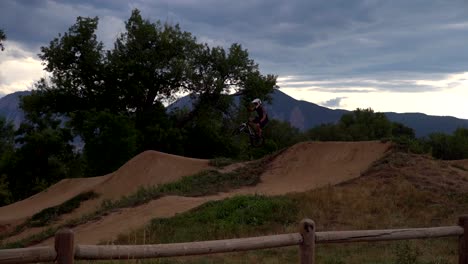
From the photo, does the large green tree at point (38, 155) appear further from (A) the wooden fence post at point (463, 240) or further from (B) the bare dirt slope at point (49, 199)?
(A) the wooden fence post at point (463, 240)

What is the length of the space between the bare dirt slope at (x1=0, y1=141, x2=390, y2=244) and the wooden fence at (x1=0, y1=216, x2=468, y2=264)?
29.3ft

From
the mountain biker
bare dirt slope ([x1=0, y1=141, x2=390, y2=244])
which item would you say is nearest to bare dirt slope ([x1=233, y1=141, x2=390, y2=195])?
bare dirt slope ([x1=0, y1=141, x2=390, y2=244])

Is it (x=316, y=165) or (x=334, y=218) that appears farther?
(x=316, y=165)

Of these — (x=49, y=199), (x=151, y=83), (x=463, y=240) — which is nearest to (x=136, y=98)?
(x=151, y=83)

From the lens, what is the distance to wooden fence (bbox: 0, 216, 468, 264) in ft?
14.7

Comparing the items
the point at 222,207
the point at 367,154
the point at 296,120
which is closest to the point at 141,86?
the point at 367,154

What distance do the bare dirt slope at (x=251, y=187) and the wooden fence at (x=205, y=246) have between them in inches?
351

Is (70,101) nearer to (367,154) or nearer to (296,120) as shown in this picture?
(367,154)

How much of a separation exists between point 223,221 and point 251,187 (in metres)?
7.29

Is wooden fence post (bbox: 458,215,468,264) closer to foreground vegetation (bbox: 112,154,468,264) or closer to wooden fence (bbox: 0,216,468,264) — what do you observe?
wooden fence (bbox: 0,216,468,264)

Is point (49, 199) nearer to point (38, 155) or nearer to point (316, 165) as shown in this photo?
point (38, 155)

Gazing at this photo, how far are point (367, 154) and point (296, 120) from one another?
178m

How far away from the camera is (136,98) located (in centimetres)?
4141

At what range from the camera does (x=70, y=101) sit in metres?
40.7
